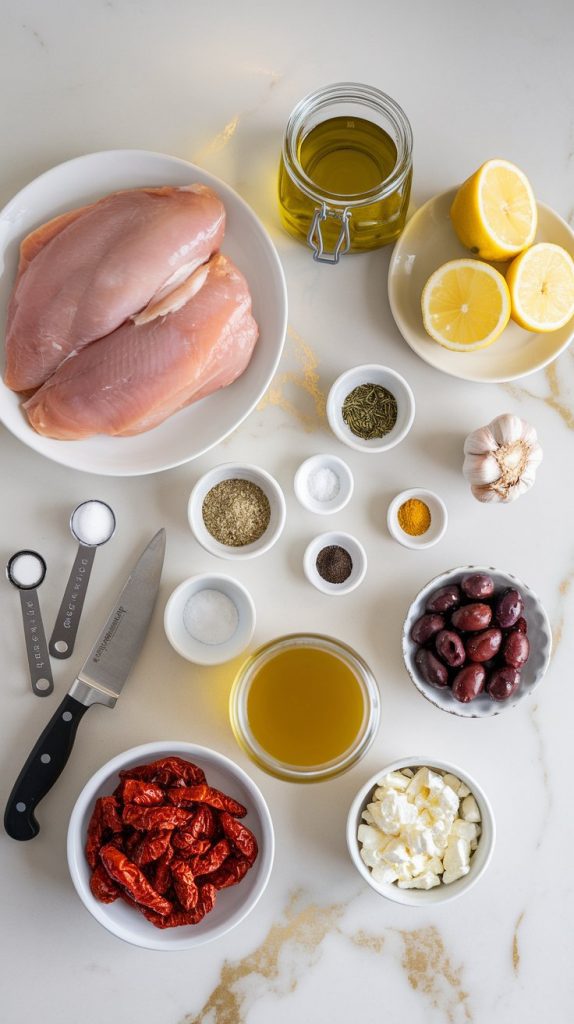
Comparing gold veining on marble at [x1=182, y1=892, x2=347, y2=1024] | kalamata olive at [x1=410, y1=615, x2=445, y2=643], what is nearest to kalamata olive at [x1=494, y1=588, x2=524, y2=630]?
kalamata olive at [x1=410, y1=615, x2=445, y2=643]

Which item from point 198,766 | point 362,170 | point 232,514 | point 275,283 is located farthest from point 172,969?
point 362,170

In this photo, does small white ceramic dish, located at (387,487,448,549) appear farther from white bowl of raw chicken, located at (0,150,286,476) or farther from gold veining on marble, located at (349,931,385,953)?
gold veining on marble, located at (349,931,385,953)

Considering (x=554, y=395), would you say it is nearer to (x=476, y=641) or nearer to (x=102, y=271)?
(x=476, y=641)

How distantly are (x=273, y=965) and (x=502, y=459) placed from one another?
110 cm

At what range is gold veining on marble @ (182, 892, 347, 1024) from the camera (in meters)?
1.76

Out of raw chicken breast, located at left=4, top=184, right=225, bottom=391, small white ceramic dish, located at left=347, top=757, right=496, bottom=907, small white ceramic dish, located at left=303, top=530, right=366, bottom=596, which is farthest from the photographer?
small white ceramic dish, located at left=303, top=530, right=366, bottom=596

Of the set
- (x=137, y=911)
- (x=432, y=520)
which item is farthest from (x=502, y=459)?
(x=137, y=911)

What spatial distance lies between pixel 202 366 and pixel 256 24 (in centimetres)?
75

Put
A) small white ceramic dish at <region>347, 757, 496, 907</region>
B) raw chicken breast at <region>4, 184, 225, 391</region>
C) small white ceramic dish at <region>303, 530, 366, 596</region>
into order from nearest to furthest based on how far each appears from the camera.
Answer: raw chicken breast at <region>4, 184, 225, 391</region>, small white ceramic dish at <region>347, 757, 496, 907</region>, small white ceramic dish at <region>303, 530, 366, 596</region>

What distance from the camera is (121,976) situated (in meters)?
1.75

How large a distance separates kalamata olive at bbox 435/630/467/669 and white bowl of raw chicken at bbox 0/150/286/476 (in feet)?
1.86

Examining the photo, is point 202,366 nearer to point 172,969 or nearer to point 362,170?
point 362,170

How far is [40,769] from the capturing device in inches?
66.6

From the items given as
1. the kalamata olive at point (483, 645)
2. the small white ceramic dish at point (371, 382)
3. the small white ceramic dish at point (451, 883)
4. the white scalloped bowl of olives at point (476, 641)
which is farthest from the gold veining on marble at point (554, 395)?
the small white ceramic dish at point (451, 883)
